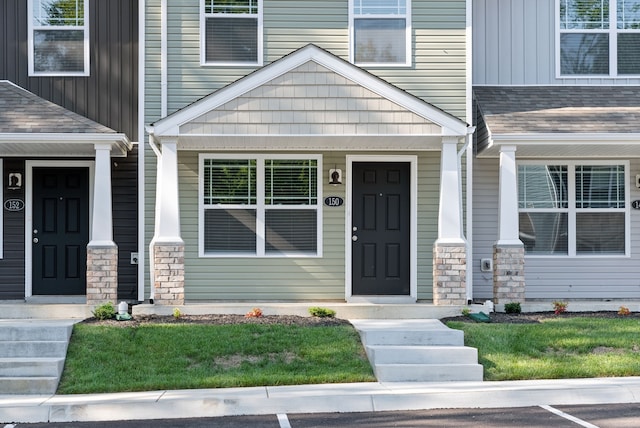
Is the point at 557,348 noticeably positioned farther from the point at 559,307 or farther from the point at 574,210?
the point at 574,210

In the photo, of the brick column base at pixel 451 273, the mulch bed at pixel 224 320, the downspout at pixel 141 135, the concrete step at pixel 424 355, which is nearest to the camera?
the concrete step at pixel 424 355

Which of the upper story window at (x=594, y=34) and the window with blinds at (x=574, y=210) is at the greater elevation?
the upper story window at (x=594, y=34)

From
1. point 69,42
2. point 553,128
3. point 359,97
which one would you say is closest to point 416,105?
point 359,97

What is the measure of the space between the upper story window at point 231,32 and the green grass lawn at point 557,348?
5405 millimetres

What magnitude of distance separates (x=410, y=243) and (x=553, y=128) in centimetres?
284

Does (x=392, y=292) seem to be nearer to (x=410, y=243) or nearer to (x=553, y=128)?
(x=410, y=243)

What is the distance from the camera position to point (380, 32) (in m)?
11.8

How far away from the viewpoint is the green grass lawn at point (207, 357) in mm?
8188

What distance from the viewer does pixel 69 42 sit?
12.0m

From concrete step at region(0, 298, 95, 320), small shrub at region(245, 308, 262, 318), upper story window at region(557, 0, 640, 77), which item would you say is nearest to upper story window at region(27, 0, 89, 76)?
concrete step at region(0, 298, 95, 320)

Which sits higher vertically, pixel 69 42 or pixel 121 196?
pixel 69 42

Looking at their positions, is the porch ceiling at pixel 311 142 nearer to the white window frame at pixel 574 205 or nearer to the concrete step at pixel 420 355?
the white window frame at pixel 574 205

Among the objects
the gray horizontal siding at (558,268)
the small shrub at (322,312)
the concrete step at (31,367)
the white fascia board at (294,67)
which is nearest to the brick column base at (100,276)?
the white fascia board at (294,67)

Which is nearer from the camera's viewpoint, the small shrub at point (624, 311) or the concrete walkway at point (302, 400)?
the concrete walkway at point (302, 400)
